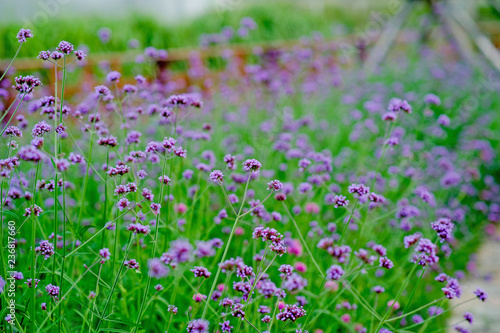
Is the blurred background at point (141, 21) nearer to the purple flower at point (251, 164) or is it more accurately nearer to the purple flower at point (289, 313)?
the purple flower at point (251, 164)

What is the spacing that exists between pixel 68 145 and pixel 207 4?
284 inches

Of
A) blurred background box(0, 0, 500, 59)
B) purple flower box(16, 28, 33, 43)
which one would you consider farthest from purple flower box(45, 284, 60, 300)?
blurred background box(0, 0, 500, 59)

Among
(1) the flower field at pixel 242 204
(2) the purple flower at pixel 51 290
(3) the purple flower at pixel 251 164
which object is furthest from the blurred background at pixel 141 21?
(2) the purple flower at pixel 51 290

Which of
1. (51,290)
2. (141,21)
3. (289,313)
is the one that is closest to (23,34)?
(51,290)

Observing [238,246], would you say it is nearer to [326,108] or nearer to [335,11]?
[326,108]

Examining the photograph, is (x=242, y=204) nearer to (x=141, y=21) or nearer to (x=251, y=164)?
(x=251, y=164)

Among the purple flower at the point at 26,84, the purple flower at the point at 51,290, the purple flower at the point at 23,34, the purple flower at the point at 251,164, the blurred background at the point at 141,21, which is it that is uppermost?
the blurred background at the point at 141,21

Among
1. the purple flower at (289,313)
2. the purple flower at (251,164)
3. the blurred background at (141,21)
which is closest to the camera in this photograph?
the purple flower at (289,313)

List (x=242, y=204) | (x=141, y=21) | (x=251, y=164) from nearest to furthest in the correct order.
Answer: (x=242, y=204) < (x=251, y=164) < (x=141, y=21)

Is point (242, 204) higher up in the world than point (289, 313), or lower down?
higher up

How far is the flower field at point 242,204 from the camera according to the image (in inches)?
64.5

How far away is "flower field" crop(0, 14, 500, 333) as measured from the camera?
164 centimetres

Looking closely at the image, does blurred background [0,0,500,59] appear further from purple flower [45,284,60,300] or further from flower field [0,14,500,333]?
purple flower [45,284,60,300]

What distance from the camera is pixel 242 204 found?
1562 millimetres
